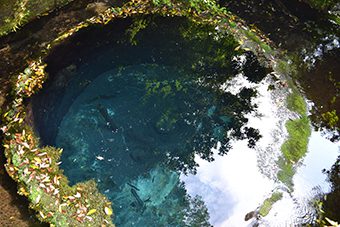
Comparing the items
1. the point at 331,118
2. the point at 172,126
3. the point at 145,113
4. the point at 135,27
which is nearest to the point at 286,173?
the point at 331,118

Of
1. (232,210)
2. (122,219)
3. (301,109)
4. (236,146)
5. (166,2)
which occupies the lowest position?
(122,219)

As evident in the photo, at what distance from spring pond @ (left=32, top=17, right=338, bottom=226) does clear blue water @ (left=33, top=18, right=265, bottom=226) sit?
0.06 feet

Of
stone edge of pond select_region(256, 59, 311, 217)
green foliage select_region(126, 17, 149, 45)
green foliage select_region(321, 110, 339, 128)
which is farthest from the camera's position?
green foliage select_region(126, 17, 149, 45)

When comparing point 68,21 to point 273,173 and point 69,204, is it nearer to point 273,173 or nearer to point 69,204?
point 69,204

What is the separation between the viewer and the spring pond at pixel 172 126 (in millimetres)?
6121

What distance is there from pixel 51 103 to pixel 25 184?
2022mm

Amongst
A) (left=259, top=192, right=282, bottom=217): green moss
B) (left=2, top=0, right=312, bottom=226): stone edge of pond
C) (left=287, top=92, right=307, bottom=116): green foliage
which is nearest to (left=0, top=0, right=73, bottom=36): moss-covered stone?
(left=2, top=0, right=312, bottom=226): stone edge of pond

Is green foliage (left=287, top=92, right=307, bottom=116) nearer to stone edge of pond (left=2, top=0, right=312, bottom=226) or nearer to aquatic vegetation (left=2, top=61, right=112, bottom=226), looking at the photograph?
stone edge of pond (left=2, top=0, right=312, bottom=226)

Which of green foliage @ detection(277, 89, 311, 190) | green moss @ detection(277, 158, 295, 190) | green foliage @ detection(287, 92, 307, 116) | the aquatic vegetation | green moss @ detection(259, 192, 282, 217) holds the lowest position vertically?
the aquatic vegetation

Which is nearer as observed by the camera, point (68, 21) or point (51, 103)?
point (51, 103)

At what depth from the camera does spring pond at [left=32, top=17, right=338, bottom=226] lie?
6121mm

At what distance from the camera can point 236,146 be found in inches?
269

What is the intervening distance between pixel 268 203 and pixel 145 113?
9.07ft

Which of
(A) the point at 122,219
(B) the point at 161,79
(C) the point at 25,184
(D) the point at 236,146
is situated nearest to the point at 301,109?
(D) the point at 236,146
